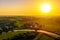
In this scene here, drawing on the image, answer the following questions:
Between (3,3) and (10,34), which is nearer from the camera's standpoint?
(10,34)

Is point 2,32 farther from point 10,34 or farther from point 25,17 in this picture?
point 25,17

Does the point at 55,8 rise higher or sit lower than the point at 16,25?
higher

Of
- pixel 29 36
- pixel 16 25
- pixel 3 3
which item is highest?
pixel 3 3

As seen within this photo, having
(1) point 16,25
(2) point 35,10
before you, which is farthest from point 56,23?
(1) point 16,25

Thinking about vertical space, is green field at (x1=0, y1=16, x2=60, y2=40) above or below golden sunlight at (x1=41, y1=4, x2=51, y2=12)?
below

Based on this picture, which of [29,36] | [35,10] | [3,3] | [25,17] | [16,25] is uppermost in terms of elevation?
[3,3]

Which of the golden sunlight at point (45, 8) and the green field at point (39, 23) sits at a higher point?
the golden sunlight at point (45, 8)

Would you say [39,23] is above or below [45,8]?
below

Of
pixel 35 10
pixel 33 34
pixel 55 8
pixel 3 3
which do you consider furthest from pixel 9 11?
pixel 55 8

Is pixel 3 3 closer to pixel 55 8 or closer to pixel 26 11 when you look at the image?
pixel 26 11
